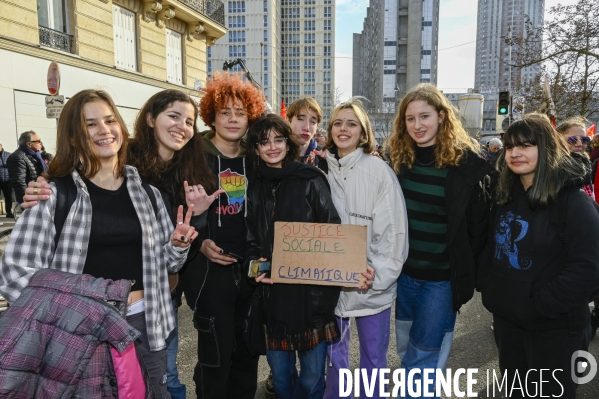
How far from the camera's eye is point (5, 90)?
11.2 metres

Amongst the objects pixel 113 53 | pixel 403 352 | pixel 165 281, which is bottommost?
pixel 403 352

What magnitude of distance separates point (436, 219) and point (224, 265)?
1.52 metres

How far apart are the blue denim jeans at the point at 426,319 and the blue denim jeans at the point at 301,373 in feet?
2.11

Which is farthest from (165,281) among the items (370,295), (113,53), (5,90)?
(113,53)

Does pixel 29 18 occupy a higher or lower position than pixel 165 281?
higher

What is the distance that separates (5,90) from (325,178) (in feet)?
40.5

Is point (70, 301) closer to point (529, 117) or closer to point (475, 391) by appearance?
point (529, 117)

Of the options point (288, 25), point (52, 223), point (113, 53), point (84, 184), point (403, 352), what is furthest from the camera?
point (288, 25)

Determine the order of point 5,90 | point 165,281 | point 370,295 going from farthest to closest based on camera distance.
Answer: point 5,90 < point 370,295 < point 165,281

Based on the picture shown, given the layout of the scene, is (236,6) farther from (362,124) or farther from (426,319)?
(426,319)

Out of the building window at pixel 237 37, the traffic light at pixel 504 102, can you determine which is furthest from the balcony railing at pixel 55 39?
the building window at pixel 237 37

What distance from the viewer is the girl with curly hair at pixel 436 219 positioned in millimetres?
2615

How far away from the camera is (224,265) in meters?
2.84

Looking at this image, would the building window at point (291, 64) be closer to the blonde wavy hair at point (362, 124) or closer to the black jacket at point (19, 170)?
the black jacket at point (19, 170)
